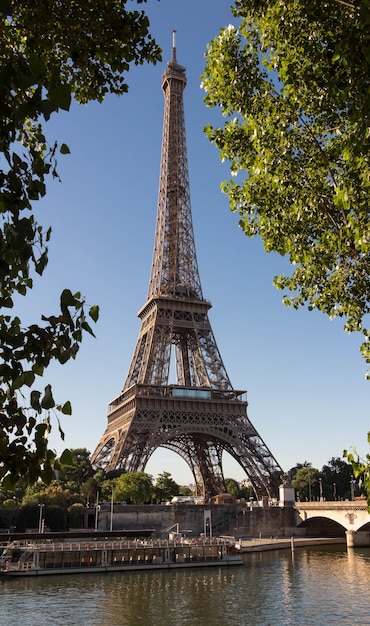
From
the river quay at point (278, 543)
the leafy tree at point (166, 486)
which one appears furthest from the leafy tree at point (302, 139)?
the leafy tree at point (166, 486)

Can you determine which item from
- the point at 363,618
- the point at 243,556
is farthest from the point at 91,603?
the point at 243,556

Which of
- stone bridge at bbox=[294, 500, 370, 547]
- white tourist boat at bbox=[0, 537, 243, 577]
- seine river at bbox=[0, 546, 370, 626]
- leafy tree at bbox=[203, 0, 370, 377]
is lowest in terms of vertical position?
seine river at bbox=[0, 546, 370, 626]

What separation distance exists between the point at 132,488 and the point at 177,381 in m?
22.3

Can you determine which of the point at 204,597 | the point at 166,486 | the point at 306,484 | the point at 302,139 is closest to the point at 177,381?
the point at 166,486

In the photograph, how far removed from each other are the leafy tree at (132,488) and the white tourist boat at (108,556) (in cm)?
1044

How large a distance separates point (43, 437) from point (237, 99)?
1050 centimetres

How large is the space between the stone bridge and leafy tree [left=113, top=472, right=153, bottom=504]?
61.8ft

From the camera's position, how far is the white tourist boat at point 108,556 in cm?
4419

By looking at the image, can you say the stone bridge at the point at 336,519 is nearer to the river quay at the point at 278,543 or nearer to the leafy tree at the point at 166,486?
the river quay at the point at 278,543

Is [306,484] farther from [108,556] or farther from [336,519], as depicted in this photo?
[108,556]

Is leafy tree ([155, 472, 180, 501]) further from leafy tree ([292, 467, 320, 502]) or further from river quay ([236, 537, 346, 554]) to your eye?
leafy tree ([292, 467, 320, 502])

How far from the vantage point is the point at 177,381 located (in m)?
81.5

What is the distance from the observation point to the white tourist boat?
145ft

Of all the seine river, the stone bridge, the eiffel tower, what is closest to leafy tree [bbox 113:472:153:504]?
the eiffel tower
